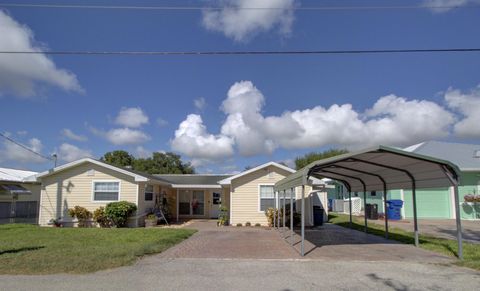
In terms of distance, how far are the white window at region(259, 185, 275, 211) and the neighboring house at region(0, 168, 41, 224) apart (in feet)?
40.9

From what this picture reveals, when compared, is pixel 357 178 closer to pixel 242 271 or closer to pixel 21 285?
pixel 242 271

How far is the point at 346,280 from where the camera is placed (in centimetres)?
717

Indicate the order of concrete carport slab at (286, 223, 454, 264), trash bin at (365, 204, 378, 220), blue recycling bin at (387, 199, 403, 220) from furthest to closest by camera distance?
1. trash bin at (365, 204, 378, 220)
2. blue recycling bin at (387, 199, 403, 220)
3. concrete carport slab at (286, 223, 454, 264)

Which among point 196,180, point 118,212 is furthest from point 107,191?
point 196,180

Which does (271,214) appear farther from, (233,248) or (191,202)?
(191,202)

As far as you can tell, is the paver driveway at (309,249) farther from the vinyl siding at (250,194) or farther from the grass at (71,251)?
the vinyl siding at (250,194)

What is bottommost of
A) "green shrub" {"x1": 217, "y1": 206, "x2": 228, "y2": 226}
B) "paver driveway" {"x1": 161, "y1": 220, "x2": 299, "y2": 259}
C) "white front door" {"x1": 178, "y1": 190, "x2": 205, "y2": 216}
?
"paver driveway" {"x1": 161, "y1": 220, "x2": 299, "y2": 259}

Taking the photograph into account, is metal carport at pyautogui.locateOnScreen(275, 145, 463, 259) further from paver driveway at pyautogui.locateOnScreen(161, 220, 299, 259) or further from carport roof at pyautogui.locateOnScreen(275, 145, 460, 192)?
paver driveway at pyautogui.locateOnScreen(161, 220, 299, 259)

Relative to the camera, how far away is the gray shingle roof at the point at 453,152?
23.9m

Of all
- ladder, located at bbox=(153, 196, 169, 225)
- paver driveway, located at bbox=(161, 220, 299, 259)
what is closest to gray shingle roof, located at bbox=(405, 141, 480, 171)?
paver driveway, located at bbox=(161, 220, 299, 259)

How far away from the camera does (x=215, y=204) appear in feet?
84.8

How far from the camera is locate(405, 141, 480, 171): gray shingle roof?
2392 cm

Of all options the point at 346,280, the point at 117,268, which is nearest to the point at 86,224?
the point at 117,268

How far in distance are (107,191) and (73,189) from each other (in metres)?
1.80
